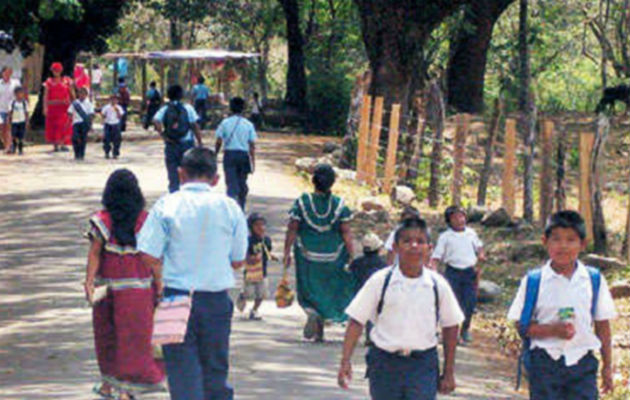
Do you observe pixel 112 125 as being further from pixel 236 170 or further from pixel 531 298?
pixel 531 298

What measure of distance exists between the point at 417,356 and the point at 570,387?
2.83ft

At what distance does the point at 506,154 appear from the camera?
67.2ft

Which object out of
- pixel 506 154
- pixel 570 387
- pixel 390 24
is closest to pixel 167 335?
pixel 570 387

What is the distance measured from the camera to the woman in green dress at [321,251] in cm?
1224

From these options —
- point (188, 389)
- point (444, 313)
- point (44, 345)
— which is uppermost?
point (444, 313)

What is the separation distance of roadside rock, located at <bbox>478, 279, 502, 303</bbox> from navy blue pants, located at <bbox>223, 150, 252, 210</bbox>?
3.49 metres

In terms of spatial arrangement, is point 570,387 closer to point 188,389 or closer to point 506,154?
point 188,389

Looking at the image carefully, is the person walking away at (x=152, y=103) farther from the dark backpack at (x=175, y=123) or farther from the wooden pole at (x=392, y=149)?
the dark backpack at (x=175, y=123)

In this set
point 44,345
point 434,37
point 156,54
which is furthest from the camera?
point 156,54

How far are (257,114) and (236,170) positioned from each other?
23475mm

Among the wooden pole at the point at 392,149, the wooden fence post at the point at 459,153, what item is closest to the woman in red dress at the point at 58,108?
the wooden pole at the point at 392,149

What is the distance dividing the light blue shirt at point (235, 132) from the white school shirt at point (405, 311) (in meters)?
10.5

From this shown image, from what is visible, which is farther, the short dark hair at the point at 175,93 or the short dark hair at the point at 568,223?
the short dark hair at the point at 175,93

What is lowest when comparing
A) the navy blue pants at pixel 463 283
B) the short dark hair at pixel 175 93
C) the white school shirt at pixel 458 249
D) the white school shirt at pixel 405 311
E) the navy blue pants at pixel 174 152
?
the navy blue pants at pixel 463 283
